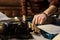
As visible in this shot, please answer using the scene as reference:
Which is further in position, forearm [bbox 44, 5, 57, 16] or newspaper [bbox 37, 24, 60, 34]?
forearm [bbox 44, 5, 57, 16]

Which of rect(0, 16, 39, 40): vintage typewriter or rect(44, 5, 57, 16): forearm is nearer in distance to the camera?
rect(0, 16, 39, 40): vintage typewriter

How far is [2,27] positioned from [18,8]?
34.9 inches

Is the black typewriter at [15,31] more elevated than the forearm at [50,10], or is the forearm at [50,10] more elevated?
the forearm at [50,10]

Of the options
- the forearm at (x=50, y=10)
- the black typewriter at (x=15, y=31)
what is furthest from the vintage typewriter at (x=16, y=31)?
the forearm at (x=50, y=10)

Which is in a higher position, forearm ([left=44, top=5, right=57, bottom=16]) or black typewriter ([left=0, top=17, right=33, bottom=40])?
forearm ([left=44, top=5, right=57, bottom=16])

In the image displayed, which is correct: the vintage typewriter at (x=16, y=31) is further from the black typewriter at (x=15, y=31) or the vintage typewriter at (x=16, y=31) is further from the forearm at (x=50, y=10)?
the forearm at (x=50, y=10)

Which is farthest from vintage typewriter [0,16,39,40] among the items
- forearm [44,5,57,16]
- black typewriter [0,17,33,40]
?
forearm [44,5,57,16]

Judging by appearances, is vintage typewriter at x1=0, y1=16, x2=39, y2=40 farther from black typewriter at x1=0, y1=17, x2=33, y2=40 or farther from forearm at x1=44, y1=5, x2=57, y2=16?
forearm at x1=44, y1=5, x2=57, y2=16

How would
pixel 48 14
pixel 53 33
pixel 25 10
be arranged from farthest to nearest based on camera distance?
pixel 25 10, pixel 48 14, pixel 53 33

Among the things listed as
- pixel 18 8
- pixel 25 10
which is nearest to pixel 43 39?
pixel 25 10

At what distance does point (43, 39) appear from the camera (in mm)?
669

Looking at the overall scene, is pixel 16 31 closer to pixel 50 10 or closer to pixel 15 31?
pixel 15 31

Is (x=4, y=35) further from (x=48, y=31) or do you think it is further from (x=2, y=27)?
(x=48, y=31)

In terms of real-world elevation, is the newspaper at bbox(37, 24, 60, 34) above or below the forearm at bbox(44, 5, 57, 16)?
below
